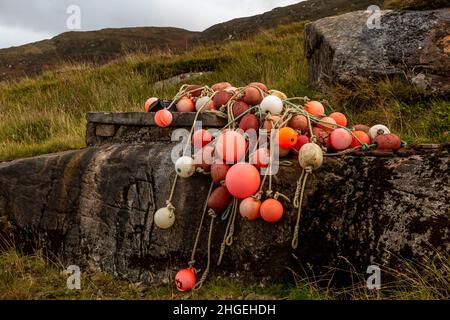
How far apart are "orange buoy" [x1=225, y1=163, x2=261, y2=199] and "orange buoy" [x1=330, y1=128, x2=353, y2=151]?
803mm

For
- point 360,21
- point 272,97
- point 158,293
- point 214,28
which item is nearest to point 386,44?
point 360,21

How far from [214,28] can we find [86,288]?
46.3 meters

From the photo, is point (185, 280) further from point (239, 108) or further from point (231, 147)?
point (239, 108)

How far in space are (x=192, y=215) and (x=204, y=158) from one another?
0.49 m

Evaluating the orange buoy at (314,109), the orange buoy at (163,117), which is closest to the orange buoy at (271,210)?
the orange buoy at (314,109)

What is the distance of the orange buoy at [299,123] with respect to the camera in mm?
4207

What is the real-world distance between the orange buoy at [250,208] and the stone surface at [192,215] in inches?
10.1

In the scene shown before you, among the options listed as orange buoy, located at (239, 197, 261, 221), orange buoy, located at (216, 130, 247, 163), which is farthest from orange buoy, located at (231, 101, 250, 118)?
orange buoy, located at (239, 197, 261, 221)

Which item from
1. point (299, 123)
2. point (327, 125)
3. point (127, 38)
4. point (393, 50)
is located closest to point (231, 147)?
point (299, 123)

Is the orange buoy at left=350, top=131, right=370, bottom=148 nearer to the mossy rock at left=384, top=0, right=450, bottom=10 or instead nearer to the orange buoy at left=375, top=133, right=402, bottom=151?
the orange buoy at left=375, top=133, right=402, bottom=151

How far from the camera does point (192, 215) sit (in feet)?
13.9

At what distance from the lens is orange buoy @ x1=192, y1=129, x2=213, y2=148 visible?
4.23 m

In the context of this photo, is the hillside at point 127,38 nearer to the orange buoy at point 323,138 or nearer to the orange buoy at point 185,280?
the orange buoy at point 323,138
